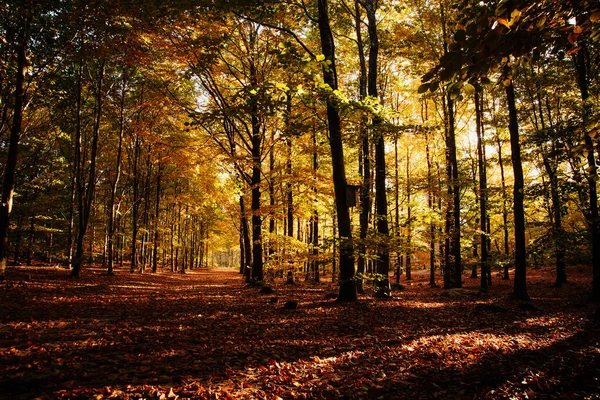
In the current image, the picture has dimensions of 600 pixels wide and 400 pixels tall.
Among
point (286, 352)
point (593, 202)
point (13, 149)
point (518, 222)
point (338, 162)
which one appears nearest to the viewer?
point (286, 352)

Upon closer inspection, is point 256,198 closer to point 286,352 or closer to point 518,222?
point 286,352

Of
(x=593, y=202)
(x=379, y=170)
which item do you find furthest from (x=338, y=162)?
(x=593, y=202)

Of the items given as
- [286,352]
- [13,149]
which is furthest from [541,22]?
[13,149]

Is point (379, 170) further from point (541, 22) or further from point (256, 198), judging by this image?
point (541, 22)

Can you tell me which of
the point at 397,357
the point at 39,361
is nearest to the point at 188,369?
the point at 39,361

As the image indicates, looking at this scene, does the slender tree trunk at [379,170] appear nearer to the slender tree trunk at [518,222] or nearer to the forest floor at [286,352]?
the forest floor at [286,352]

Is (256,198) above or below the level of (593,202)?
above

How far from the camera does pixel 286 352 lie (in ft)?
17.5

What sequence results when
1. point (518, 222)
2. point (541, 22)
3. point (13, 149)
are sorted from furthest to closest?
point (518, 222), point (13, 149), point (541, 22)

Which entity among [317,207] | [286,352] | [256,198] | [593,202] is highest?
[256,198]

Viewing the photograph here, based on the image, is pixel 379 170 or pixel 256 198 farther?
pixel 256 198

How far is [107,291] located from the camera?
1155cm

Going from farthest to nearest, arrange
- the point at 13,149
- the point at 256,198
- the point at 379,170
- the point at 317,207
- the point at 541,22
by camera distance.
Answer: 1. the point at 317,207
2. the point at 256,198
3. the point at 379,170
4. the point at 13,149
5. the point at 541,22

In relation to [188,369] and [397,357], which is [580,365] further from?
[188,369]
